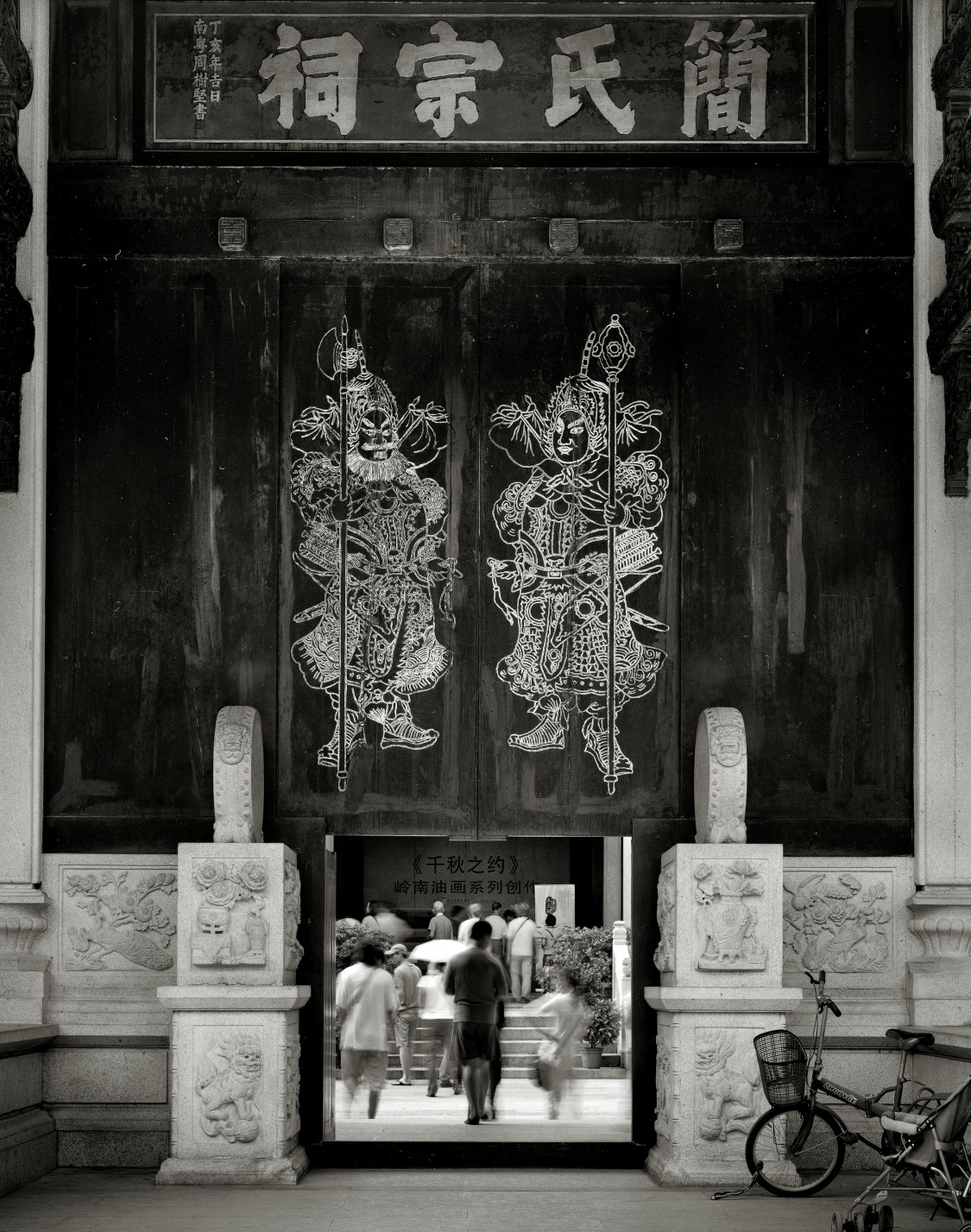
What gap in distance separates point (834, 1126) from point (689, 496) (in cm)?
353

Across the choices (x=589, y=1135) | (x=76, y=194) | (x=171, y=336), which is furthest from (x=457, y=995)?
(x=76, y=194)

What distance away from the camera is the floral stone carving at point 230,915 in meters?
8.58

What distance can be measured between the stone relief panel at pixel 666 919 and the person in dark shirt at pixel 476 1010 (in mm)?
1705

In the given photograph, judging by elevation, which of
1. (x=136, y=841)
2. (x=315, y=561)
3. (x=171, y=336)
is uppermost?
(x=171, y=336)

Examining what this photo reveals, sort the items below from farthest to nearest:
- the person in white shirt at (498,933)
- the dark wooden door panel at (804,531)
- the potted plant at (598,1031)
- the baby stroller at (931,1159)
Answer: the person in white shirt at (498,933), the potted plant at (598,1031), the dark wooden door panel at (804,531), the baby stroller at (931,1159)

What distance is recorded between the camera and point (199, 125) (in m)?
9.73

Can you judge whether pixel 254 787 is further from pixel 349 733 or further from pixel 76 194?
pixel 76 194

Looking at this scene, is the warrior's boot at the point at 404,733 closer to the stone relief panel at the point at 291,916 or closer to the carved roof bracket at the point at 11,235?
the stone relief panel at the point at 291,916

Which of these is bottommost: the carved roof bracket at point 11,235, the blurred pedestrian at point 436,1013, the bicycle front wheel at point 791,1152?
the blurred pedestrian at point 436,1013

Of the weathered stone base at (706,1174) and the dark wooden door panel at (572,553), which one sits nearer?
the weathered stone base at (706,1174)

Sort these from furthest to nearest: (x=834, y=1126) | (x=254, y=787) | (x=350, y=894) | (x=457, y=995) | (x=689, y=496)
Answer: (x=350, y=894)
(x=457, y=995)
(x=689, y=496)
(x=254, y=787)
(x=834, y=1126)

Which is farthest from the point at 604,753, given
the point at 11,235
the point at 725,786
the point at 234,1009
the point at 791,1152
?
the point at 11,235

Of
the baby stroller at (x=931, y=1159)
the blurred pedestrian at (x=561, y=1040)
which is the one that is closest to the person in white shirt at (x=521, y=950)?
the blurred pedestrian at (x=561, y=1040)

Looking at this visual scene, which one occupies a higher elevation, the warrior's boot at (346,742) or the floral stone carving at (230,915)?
the warrior's boot at (346,742)
